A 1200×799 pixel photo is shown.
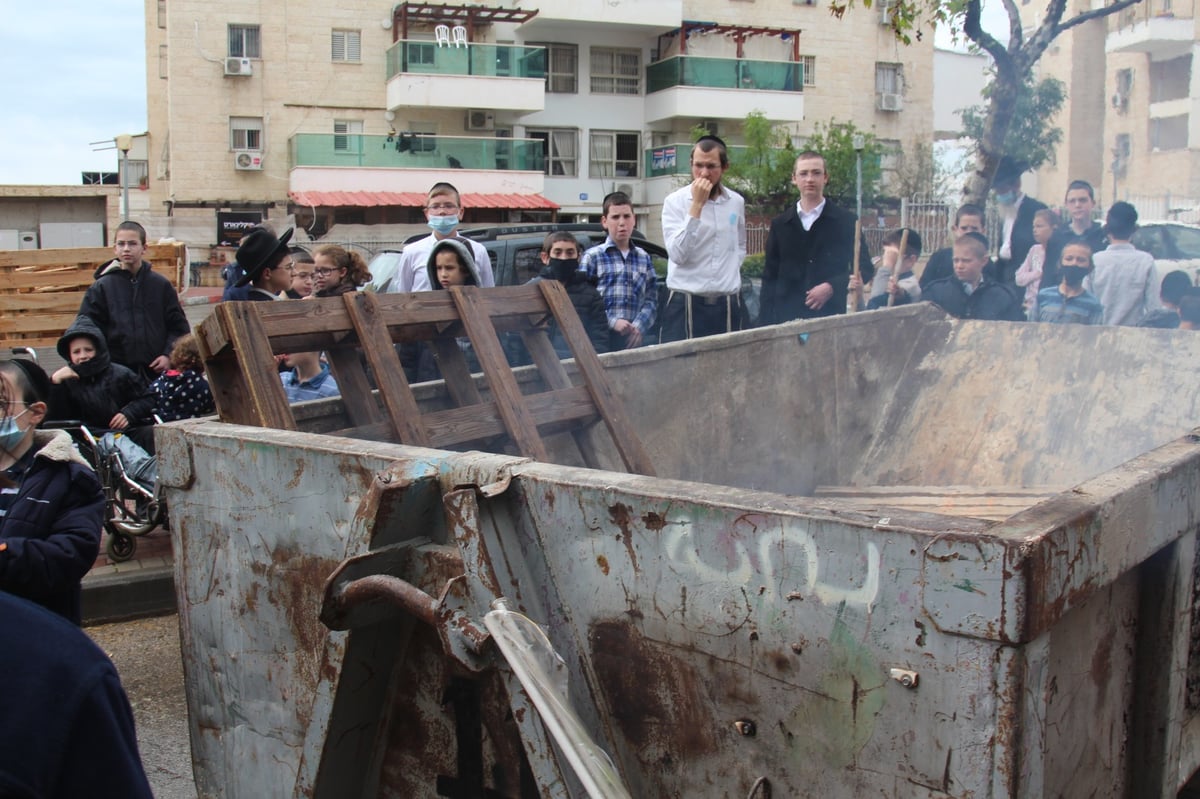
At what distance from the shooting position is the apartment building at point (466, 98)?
113ft

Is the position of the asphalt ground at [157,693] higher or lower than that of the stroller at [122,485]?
lower

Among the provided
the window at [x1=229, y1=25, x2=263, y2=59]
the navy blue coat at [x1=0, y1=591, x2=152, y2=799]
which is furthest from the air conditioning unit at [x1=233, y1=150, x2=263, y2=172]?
the navy blue coat at [x1=0, y1=591, x2=152, y2=799]

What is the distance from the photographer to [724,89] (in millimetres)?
39062

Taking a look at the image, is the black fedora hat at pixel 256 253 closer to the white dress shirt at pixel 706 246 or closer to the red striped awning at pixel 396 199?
the white dress shirt at pixel 706 246

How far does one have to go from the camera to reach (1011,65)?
11375 millimetres

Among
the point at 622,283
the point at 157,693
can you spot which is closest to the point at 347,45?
the point at 622,283

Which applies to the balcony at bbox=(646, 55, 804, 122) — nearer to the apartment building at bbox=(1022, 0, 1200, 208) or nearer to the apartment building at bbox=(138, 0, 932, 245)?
the apartment building at bbox=(138, 0, 932, 245)

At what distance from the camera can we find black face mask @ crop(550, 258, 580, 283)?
6.61m

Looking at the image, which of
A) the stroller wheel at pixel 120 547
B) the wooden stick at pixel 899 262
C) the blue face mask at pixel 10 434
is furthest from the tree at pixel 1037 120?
the blue face mask at pixel 10 434

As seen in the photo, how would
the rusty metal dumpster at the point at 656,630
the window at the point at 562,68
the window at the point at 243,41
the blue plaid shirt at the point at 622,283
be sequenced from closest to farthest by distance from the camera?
the rusty metal dumpster at the point at 656,630 < the blue plaid shirt at the point at 622,283 < the window at the point at 243,41 < the window at the point at 562,68

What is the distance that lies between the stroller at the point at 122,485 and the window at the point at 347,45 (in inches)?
1245

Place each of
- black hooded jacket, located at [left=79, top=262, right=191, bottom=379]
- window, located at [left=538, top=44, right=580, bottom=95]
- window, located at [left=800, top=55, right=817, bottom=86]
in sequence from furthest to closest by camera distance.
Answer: window, located at [left=800, top=55, right=817, bottom=86], window, located at [left=538, top=44, right=580, bottom=95], black hooded jacket, located at [left=79, top=262, right=191, bottom=379]

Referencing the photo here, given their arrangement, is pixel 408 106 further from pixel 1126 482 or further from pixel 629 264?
pixel 1126 482

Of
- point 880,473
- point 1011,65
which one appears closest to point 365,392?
point 880,473
